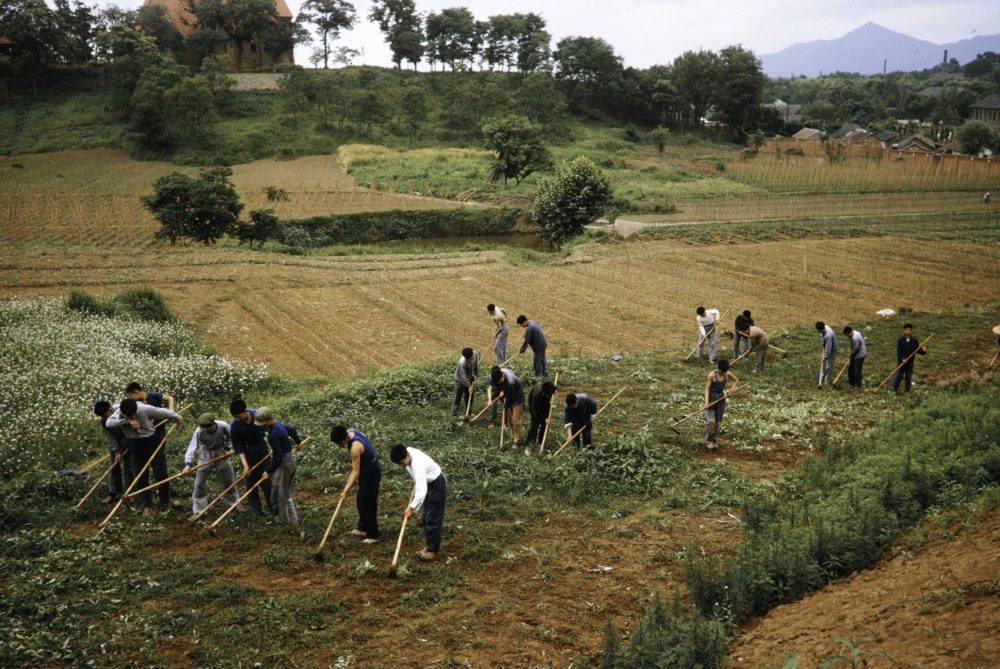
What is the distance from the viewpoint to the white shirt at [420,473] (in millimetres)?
8547

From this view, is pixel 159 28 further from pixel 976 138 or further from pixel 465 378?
pixel 465 378

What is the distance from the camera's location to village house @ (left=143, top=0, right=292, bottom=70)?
8131 centimetres

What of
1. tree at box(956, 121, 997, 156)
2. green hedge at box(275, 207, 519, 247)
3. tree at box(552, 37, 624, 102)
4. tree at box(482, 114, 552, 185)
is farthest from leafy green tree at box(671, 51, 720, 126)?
green hedge at box(275, 207, 519, 247)

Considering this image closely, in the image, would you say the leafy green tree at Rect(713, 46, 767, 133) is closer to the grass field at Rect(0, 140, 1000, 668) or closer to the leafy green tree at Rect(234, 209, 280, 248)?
the grass field at Rect(0, 140, 1000, 668)

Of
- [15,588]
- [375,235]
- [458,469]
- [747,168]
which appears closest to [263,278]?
[375,235]

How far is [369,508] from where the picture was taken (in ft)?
30.8

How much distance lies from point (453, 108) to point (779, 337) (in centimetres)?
6004

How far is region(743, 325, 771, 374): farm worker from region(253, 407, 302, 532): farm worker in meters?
10.4

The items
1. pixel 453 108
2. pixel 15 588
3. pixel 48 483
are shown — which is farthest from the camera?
pixel 453 108

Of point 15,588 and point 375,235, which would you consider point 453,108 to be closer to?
point 375,235

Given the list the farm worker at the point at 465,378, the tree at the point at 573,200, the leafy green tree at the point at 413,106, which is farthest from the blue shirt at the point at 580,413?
the leafy green tree at the point at 413,106

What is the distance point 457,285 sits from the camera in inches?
1120

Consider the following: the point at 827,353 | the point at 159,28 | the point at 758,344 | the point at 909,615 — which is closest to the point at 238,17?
the point at 159,28

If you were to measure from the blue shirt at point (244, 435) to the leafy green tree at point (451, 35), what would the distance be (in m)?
91.0
